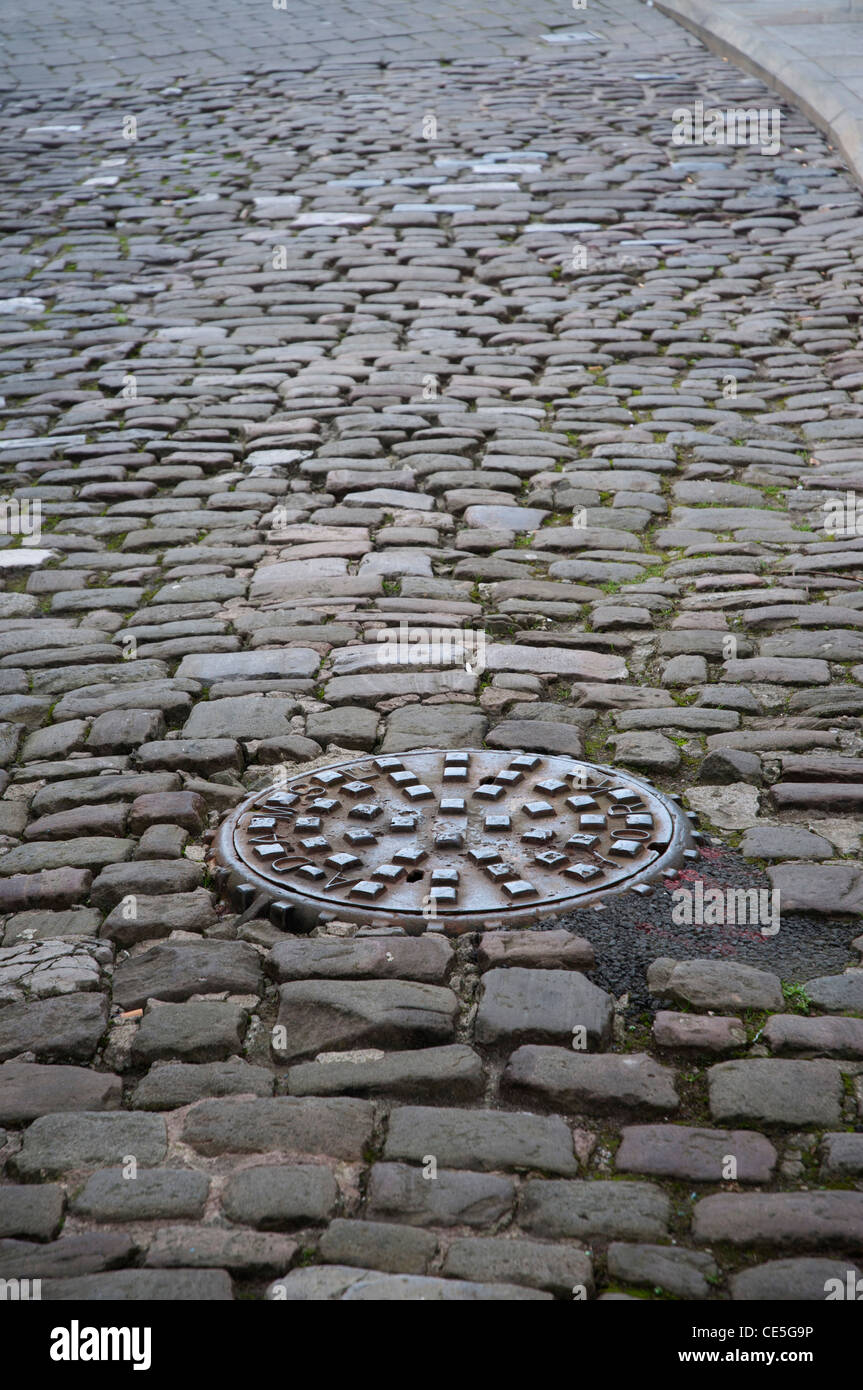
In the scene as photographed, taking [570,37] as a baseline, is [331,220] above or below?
below

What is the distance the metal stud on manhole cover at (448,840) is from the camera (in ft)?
9.73

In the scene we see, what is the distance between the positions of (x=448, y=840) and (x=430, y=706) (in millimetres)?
824

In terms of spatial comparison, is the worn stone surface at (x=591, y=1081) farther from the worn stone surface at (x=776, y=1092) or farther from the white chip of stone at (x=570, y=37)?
the white chip of stone at (x=570, y=37)

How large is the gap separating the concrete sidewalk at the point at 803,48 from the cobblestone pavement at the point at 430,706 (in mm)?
1694

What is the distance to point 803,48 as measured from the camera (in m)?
13.1

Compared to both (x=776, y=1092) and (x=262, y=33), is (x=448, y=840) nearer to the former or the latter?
(x=776, y=1092)

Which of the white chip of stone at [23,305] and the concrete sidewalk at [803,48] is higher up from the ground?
the concrete sidewalk at [803,48]

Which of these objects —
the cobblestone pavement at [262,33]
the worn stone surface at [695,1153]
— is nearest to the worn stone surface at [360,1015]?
the worn stone surface at [695,1153]

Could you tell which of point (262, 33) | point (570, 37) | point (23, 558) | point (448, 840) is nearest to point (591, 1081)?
point (448, 840)

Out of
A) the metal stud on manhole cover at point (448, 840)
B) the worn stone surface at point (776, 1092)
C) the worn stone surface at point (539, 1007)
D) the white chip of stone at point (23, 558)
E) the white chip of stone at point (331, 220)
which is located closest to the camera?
the worn stone surface at point (776, 1092)

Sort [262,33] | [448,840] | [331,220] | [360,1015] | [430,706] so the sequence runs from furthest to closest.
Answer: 1. [262,33]
2. [331,220]
3. [430,706]
4. [448,840]
5. [360,1015]

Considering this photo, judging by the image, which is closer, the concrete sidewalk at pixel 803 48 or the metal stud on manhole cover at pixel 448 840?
the metal stud on manhole cover at pixel 448 840

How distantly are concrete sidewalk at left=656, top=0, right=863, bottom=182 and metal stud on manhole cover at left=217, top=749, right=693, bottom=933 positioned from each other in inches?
312

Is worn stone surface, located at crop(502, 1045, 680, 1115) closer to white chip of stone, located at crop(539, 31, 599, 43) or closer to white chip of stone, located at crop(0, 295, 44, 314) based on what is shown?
white chip of stone, located at crop(0, 295, 44, 314)
